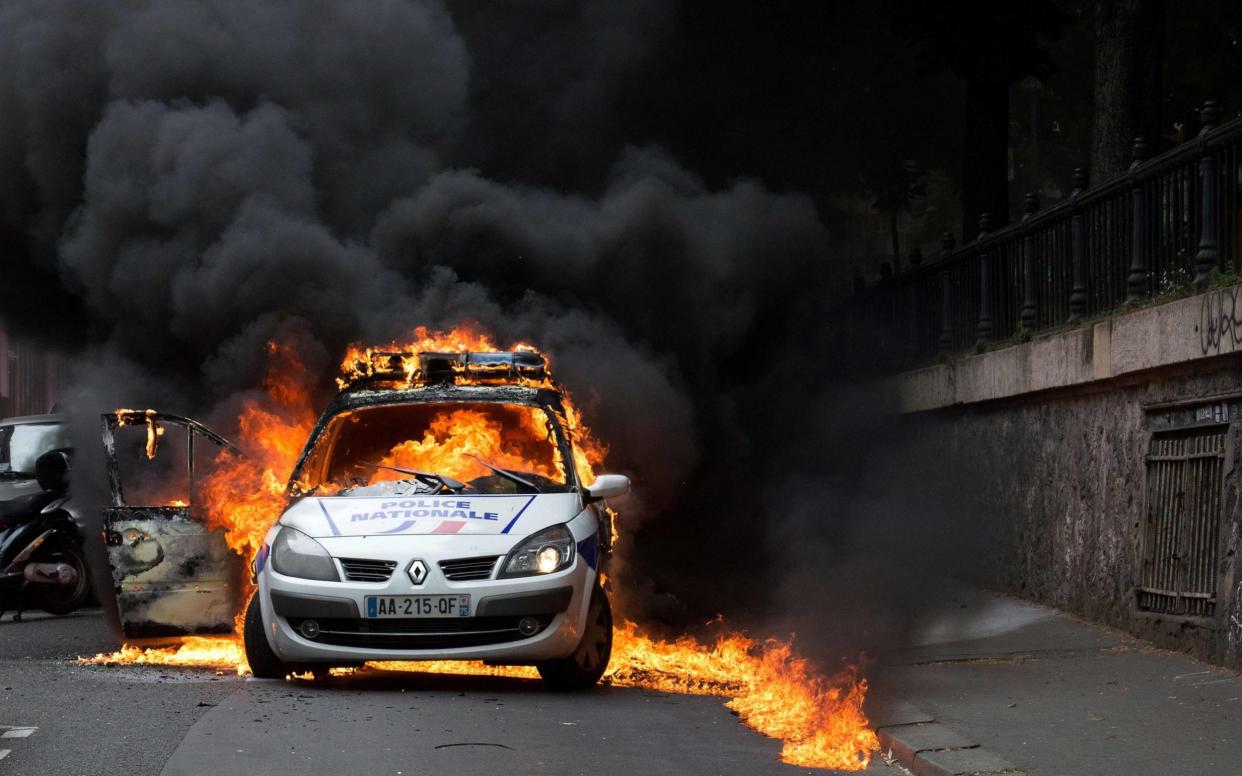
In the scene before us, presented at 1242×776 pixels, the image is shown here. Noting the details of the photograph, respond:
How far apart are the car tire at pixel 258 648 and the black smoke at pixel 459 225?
452 centimetres

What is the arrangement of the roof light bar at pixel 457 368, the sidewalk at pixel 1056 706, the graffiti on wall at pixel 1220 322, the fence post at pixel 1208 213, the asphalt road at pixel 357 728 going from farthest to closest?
the roof light bar at pixel 457 368 < the fence post at pixel 1208 213 < the graffiti on wall at pixel 1220 322 < the sidewalk at pixel 1056 706 < the asphalt road at pixel 357 728

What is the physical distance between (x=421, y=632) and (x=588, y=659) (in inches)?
38.3

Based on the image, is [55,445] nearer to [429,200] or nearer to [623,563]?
[429,200]

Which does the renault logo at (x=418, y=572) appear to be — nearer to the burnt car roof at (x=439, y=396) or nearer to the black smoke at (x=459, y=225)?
the burnt car roof at (x=439, y=396)

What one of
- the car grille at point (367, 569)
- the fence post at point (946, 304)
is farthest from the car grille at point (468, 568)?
the fence post at point (946, 304)

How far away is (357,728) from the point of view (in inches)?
314

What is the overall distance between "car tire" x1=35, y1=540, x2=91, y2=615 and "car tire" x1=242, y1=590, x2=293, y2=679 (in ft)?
18.7

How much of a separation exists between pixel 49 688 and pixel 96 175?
7.38 metres

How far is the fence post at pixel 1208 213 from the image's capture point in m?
9.98

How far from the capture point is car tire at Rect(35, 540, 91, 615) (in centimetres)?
1474

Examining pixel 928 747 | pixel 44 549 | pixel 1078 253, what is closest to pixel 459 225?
pixel 44 549

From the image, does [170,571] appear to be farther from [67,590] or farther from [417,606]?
[67,590]

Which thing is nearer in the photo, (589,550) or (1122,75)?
(589,550)

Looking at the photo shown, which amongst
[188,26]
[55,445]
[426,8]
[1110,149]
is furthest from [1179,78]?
[55,445]
